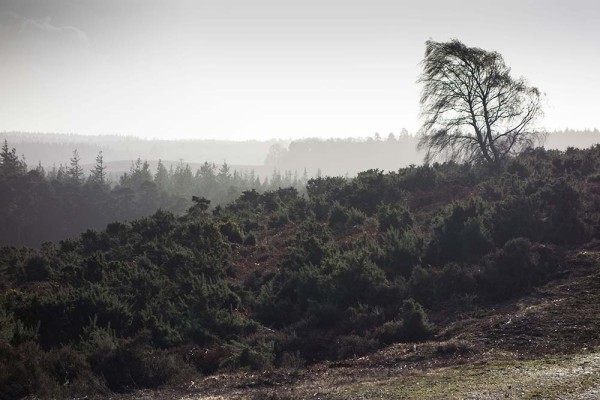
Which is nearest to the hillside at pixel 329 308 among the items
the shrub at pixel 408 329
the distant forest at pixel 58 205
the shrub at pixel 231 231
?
the shrub at pixel 408 329

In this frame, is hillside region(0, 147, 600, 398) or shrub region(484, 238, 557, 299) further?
shrub region(484, 238, 557, 299)

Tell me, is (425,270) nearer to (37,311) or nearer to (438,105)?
(37,311)

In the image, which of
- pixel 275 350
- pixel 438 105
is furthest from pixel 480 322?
pixel 438 105

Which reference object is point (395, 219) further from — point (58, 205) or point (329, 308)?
point (58, 205)

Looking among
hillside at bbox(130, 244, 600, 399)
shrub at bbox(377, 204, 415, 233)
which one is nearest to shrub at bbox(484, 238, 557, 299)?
hillside at bbox(130, 244, 600, 399)

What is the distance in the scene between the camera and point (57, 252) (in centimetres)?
2522

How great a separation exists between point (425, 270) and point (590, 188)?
11.0 metres

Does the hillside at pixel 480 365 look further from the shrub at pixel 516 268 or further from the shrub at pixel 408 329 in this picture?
the shrub at pixel 516 268

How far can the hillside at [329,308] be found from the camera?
10234 mm

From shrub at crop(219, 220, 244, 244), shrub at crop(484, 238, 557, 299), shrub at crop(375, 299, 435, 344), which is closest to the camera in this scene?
shrub at crop(375, 299, 435, 344)

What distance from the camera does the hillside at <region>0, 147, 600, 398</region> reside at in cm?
1023

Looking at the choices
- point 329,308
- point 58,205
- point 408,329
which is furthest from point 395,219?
point 58,205

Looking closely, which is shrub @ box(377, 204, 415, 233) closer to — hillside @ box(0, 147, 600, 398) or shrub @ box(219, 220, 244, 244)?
hillside @ box(0, 147, 600, 398)

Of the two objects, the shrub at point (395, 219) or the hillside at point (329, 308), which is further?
the shrub at point (395, 219)
